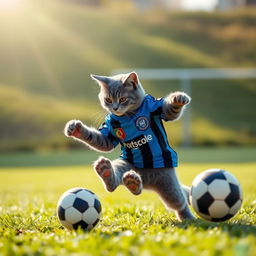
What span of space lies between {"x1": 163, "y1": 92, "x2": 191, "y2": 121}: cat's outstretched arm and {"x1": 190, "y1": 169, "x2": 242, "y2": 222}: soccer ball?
2.43ft

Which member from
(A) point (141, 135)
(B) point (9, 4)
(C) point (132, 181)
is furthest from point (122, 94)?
(B) point (9, 4)

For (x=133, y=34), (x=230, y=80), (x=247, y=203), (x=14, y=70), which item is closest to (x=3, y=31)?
(x=14, y=70)

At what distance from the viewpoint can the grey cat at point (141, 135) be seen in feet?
17.4

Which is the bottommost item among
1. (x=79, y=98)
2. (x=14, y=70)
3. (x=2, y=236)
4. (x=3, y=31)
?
(x=2, y=236)

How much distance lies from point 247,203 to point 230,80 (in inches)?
1166

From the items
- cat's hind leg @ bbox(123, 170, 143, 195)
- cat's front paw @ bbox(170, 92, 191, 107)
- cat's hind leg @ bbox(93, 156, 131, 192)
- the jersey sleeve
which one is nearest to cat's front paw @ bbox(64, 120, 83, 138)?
the jersey sleeve

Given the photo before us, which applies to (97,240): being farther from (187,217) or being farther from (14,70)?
(14,70)

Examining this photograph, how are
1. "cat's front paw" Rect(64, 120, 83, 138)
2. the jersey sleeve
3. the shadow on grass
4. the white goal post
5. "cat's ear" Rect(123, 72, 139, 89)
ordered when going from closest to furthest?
1. the shadow on grass
2. "cat's front paw" Rect(64, 120, 83, 138)
3. "cat's ear" Rect(123, 72, 139, 89)
4. the jersey sleeve
5. the white goal post

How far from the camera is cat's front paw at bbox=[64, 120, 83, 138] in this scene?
5168 millimetres

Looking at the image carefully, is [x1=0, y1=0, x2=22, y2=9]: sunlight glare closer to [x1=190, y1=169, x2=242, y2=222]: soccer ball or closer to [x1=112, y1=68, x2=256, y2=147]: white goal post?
[x1=112, y1=68, x2=256, y2=147]: white goal post

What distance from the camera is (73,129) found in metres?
5.17

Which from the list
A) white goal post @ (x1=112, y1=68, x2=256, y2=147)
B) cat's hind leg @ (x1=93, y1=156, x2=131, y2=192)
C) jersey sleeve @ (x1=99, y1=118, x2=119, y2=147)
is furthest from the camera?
white goal post @ (x1=112, y1=68, x2=256, y2=147)

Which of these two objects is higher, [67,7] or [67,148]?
[67,7]

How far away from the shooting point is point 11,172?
54.4 feet
